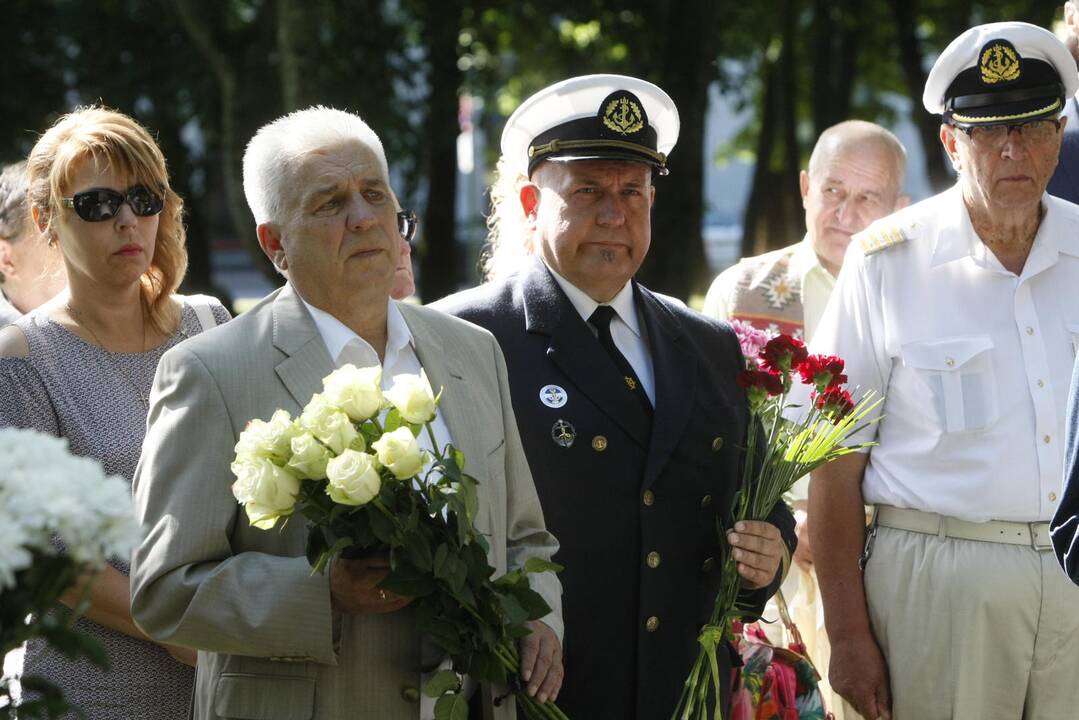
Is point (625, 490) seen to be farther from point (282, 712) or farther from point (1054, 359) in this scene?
point (1054, 359)

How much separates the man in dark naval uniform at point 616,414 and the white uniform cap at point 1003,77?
36.2 inches

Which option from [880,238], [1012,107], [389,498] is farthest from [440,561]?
[1012,107]

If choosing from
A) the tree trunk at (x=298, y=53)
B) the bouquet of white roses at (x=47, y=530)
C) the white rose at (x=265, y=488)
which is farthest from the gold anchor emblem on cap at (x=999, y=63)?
the tree trunk at (x=298, y=53)

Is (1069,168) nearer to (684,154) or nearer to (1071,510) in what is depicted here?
(1071,510)

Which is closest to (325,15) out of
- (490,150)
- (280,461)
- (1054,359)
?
(490,150)

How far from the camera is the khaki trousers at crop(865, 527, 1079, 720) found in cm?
413

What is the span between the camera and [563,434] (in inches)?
148

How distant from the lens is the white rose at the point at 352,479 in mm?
2744

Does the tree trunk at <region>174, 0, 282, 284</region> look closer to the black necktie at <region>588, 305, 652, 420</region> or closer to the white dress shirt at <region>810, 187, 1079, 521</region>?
the white dress shirt at <region>810, 187, 1079, 521</region>

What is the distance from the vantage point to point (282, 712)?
3105 millimetres

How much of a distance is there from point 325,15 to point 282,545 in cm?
1268

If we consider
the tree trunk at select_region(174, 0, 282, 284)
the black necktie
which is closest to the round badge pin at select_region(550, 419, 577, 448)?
the black necktie

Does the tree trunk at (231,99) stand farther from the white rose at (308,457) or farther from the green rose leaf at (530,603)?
the white rose at (308,457)

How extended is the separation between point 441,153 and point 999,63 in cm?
1309
